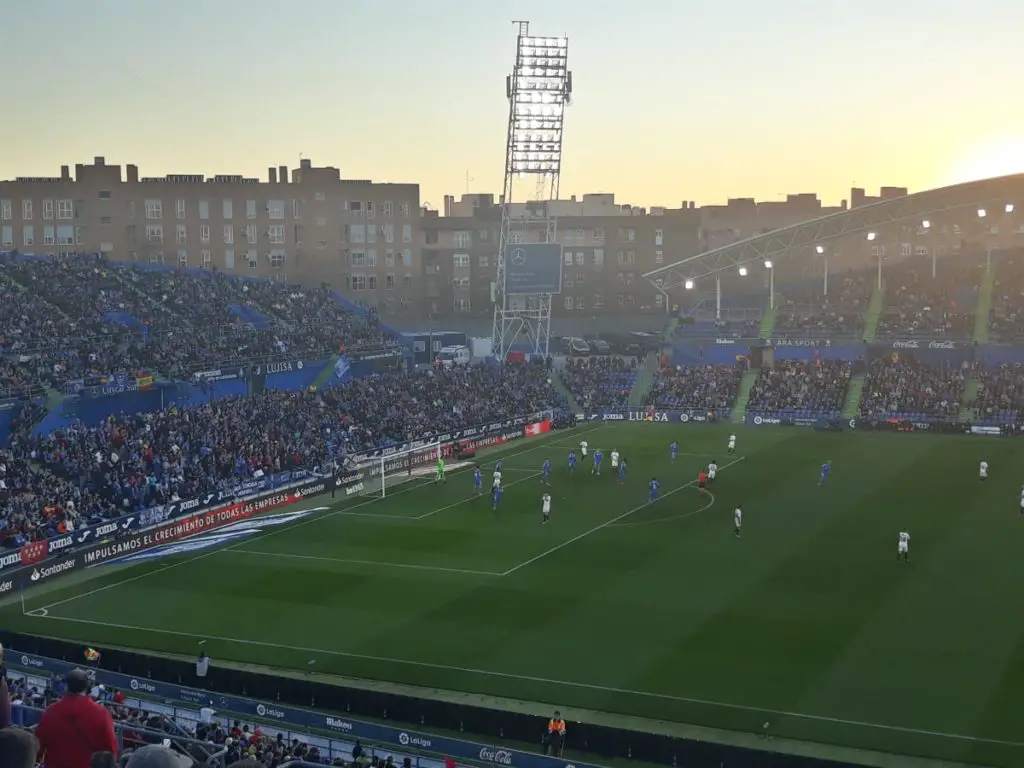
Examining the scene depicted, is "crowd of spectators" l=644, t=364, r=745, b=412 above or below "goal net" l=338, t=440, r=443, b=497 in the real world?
above

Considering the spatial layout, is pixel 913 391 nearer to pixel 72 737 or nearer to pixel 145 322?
pixel 145 322

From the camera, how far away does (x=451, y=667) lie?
28.7 meters

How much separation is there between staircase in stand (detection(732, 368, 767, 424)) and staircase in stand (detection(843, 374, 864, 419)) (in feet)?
20.3

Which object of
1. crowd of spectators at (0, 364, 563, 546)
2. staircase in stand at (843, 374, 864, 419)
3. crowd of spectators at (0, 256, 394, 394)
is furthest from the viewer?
staircase in stand at (843, 374, 864, 419)

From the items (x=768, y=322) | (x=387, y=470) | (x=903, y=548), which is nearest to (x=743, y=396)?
(x=768, y=322)

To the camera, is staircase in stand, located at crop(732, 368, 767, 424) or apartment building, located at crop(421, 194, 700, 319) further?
apartment building, located at crop(421, 194, 700, 319)

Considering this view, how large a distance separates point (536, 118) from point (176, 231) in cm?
3290

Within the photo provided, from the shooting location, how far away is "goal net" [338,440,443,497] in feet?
172

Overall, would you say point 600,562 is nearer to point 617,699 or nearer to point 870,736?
point 617,699

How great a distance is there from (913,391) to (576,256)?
40820mm

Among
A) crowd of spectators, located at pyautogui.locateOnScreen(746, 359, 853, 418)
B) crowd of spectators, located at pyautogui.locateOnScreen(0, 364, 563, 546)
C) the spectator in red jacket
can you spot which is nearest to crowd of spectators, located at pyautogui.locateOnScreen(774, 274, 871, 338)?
crowd of spectators, located at pyautogui.locateOnScreen(746, 359, 853, 418)

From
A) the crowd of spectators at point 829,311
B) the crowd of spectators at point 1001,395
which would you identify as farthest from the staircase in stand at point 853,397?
the crowd of spectators at point 1001,395

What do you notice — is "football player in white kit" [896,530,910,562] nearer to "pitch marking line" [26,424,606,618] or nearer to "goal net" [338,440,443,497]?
"pitch marking line" [26,424,606,618]

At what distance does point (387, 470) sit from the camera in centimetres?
5606
